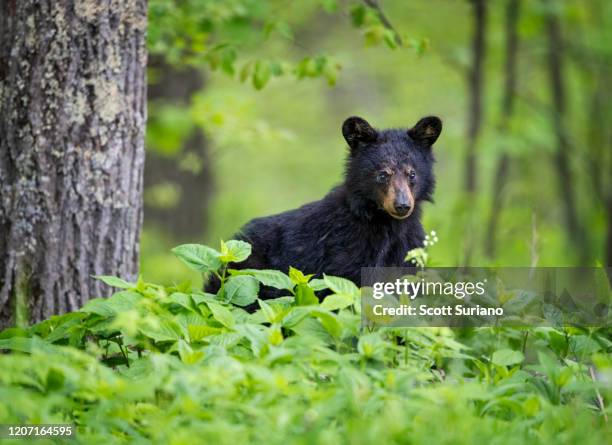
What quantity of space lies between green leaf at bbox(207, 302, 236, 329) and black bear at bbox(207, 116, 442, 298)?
5.43 feet

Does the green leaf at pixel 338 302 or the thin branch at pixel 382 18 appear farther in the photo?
the thin branch at pixel 382 18

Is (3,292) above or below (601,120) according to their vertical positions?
below

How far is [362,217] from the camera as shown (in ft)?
17.6

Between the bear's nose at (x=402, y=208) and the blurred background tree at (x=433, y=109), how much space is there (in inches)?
48.4

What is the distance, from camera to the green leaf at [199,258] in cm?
392

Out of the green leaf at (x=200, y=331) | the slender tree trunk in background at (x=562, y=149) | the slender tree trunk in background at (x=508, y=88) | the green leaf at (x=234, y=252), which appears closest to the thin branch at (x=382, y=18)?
the green leaf at (x=234, y=252)

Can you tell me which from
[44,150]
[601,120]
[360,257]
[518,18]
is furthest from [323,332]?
[601,120]

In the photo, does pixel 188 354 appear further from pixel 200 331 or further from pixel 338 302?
pixel 338 302

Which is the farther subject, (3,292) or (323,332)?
(3,292)

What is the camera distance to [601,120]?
524 inches

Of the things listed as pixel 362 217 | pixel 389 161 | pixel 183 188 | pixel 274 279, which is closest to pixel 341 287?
pixel 274 279

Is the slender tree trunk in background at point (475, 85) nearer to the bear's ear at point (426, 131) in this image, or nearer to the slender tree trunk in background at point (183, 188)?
the slender tree trunk in background at point (183, 188)

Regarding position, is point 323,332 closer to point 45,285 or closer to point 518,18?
point 45,285

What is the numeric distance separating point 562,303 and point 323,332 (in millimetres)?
1234
